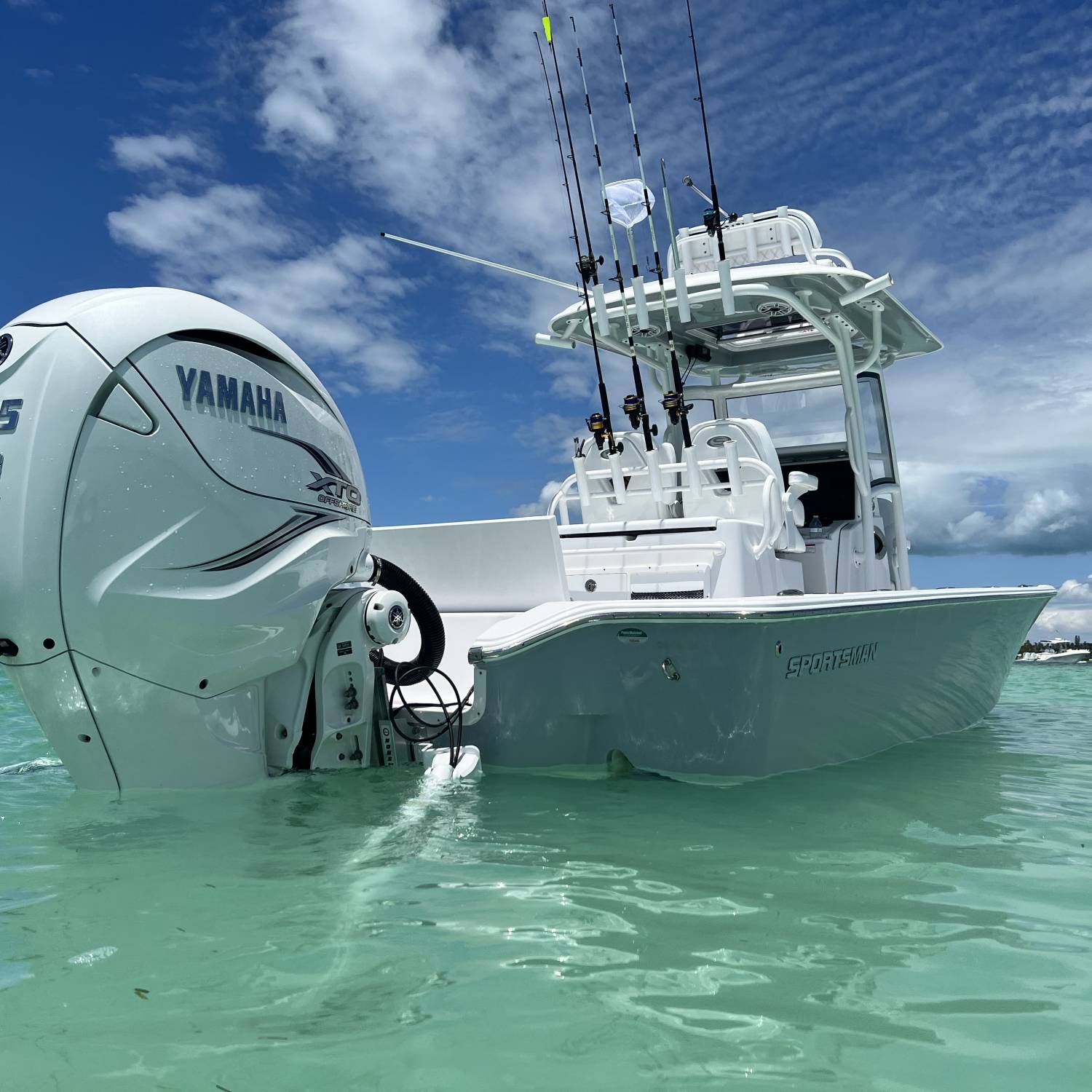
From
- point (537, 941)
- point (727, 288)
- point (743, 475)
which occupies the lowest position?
point (537, 941)

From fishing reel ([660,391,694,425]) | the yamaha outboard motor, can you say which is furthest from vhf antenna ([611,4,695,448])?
the yamaha outboard motor

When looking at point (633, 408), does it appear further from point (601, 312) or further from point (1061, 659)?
point (1061, 659)

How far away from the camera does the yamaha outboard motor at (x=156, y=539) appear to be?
3254 millimetres

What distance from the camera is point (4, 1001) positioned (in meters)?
1.90

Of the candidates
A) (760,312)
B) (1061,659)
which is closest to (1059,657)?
(1061,659)

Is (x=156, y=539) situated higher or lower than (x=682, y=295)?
lower

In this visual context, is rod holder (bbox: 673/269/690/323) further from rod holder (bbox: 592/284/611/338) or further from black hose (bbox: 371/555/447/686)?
→ black hose (bbox: 371/555/447/686)

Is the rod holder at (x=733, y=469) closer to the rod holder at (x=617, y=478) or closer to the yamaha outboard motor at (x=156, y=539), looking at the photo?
the rod holder at (x=617, y=478)

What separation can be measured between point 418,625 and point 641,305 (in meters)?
3.18

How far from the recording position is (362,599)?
4.07m

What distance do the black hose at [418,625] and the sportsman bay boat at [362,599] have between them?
0.5 inches

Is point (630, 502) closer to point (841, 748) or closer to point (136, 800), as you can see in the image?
point (841, 748)

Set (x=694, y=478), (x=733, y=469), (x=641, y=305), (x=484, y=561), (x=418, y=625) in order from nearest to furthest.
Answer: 1. (x=418, y=625)
2. (x=484, y=561)
3. (x=733, y=469)
4. (x=694, y=478)
5. (x=641, y=305)

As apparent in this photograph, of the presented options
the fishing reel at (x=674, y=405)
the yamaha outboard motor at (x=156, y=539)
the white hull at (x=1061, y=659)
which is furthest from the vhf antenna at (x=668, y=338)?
the white hull at (x=1061, y=659)
